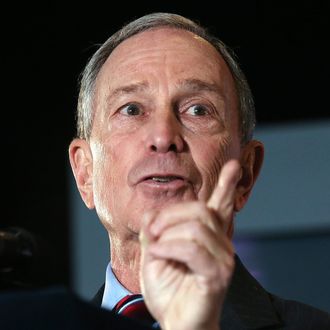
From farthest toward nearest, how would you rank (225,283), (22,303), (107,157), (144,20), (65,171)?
(65,171), (144,20), (107,157), (225,283), (22,303)

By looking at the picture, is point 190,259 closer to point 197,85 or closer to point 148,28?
point 197,85

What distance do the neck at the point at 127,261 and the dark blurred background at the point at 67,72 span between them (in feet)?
4.43

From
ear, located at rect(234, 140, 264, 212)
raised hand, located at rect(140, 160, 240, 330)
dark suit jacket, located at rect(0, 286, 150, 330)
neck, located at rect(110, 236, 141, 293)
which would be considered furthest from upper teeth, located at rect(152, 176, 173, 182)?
dark suit jacket, located at rect(0, 286, 150, 330)

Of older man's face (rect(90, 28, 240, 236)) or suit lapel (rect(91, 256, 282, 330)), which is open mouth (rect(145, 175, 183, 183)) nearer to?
older man's face (rect(90, 28, 240, 236))

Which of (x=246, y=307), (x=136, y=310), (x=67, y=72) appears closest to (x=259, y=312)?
(x=246, y=307)

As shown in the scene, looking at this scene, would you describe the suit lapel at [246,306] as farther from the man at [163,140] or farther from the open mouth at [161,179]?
the open mouth at [161,179]

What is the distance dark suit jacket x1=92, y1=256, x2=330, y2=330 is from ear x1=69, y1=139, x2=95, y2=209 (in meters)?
0.40

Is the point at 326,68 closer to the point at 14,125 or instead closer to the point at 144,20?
the point at 14,125

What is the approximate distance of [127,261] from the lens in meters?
2.13

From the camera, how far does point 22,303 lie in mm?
1259

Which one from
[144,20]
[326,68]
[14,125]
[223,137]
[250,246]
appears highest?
[144,20]

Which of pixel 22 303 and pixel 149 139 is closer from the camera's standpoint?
pixel 22 303

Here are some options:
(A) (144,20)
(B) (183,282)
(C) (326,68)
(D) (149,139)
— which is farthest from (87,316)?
(C) (326,68)

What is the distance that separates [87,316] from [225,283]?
8.6 inches
